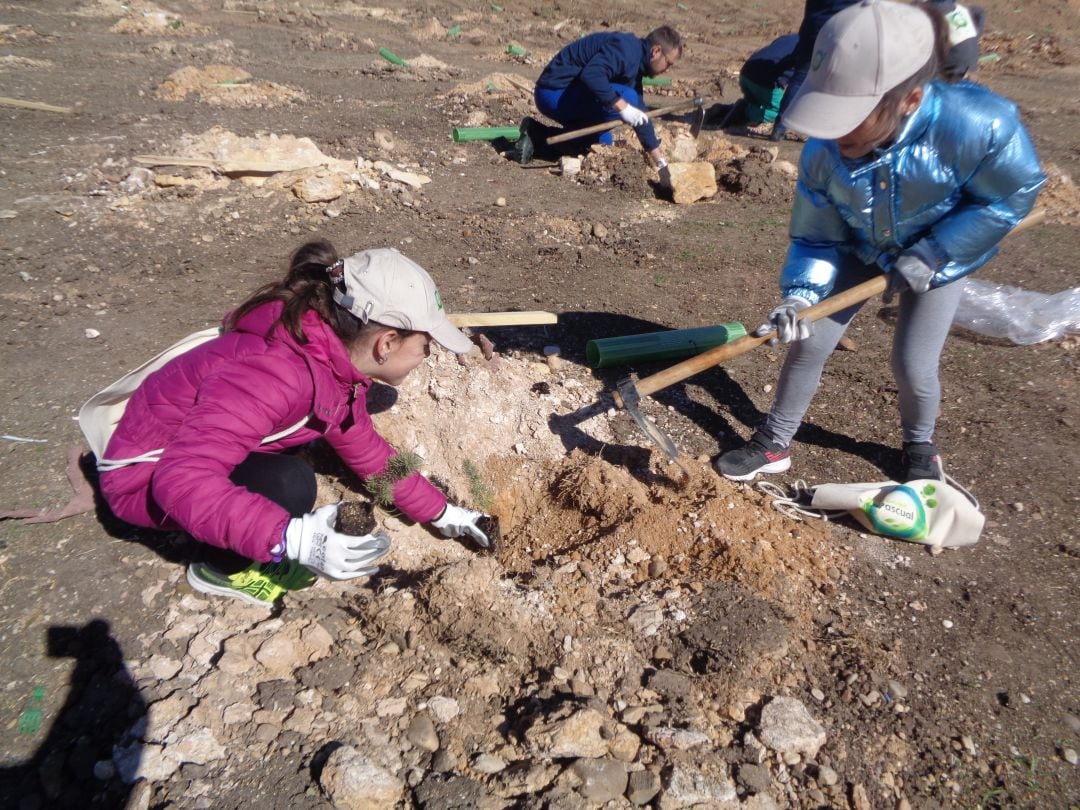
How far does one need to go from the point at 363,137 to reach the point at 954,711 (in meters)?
6.46

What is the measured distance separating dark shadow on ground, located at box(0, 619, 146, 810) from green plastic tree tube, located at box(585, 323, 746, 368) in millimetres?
2328

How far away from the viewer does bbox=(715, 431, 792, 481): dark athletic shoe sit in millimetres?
2939

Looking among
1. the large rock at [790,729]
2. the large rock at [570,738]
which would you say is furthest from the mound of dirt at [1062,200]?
the large rock at [570,738]

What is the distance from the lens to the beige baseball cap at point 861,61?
186 centimetres

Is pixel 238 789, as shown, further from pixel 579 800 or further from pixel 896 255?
pixel 896 255

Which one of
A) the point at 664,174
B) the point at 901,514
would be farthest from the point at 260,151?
the point at 901,514

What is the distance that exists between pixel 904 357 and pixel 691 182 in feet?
11.7

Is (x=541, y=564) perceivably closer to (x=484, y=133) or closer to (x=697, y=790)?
(x=697, y=790)

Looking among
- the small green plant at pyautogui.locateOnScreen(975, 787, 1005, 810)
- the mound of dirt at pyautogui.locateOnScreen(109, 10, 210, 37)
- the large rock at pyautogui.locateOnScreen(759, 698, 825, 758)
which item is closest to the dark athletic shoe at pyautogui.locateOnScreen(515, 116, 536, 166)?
the large rock at pyautogui.locateOnScreen(759, 698, 825, 758)

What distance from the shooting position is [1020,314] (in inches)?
155

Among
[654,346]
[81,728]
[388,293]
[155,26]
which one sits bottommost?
[155,26]

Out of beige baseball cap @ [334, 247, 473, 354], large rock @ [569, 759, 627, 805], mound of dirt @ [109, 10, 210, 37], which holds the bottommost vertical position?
mound of dirt @ [109, 10, 210, 37]

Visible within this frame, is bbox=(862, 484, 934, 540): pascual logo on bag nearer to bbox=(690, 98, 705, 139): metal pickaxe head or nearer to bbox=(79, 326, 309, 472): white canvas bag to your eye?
bbox=(79, 326, 309, 472): white canvas bag

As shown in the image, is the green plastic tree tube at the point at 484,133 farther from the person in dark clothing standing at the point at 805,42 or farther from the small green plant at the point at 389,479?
the small green plant at the point at 389,479
